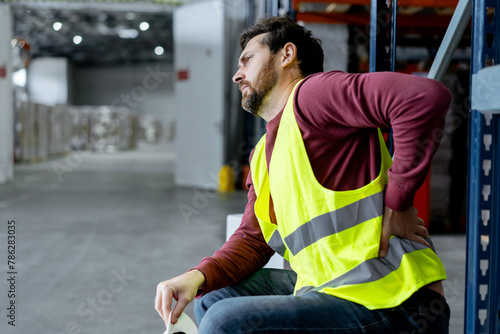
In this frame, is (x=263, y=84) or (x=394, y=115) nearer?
(x=394, y=115)

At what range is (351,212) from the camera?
55.8 inches

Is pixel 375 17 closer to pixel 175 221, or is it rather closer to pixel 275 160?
pixel 275 160

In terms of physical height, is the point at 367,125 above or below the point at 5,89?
below

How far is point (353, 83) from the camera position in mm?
1324

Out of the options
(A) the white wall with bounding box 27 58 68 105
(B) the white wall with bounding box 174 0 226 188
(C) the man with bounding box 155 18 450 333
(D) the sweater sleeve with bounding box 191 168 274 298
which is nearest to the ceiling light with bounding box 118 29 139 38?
(A) the white wall with bounding box 27 58 68 105

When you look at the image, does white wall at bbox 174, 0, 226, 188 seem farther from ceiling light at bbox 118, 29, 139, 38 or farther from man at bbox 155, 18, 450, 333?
ceiling light at bbox 118, 29, 139, 38

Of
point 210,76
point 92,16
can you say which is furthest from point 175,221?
point 92,16

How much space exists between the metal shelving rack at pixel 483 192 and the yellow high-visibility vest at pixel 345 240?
13 centimetres

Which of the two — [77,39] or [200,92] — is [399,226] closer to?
[200,92]

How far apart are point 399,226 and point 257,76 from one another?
63 cm

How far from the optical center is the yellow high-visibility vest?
1397mm

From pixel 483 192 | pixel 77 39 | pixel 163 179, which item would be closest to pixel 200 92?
pixel 163 179

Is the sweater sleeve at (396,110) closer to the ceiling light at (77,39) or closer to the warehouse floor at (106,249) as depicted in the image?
the warehouse floor at (106,249)

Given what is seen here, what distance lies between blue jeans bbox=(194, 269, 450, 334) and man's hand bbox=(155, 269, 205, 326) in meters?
0.23
